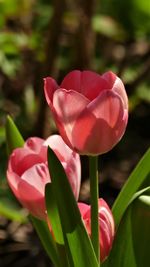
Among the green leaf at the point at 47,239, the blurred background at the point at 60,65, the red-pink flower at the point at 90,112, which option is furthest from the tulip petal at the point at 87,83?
the blurred background at the point at 60,65

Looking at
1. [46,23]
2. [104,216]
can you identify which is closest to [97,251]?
[104,216]

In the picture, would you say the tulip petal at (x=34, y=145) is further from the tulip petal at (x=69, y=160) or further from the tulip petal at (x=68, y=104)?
the tulip petal at (x=68, y=104)

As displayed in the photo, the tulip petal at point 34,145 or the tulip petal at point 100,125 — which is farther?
the tulip petal at point 34,145

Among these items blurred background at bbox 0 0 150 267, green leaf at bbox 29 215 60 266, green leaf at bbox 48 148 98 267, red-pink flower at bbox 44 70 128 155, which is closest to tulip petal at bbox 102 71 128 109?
red-pink flower at bbox 44 70 128 155

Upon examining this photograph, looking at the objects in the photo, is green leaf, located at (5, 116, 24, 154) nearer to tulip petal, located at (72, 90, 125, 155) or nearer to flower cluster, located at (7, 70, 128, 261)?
flower cluster, located at (7, 70, 128, 261)

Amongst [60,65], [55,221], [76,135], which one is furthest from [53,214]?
[60,65]

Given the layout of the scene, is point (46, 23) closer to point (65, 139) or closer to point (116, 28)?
point (116, 28)
